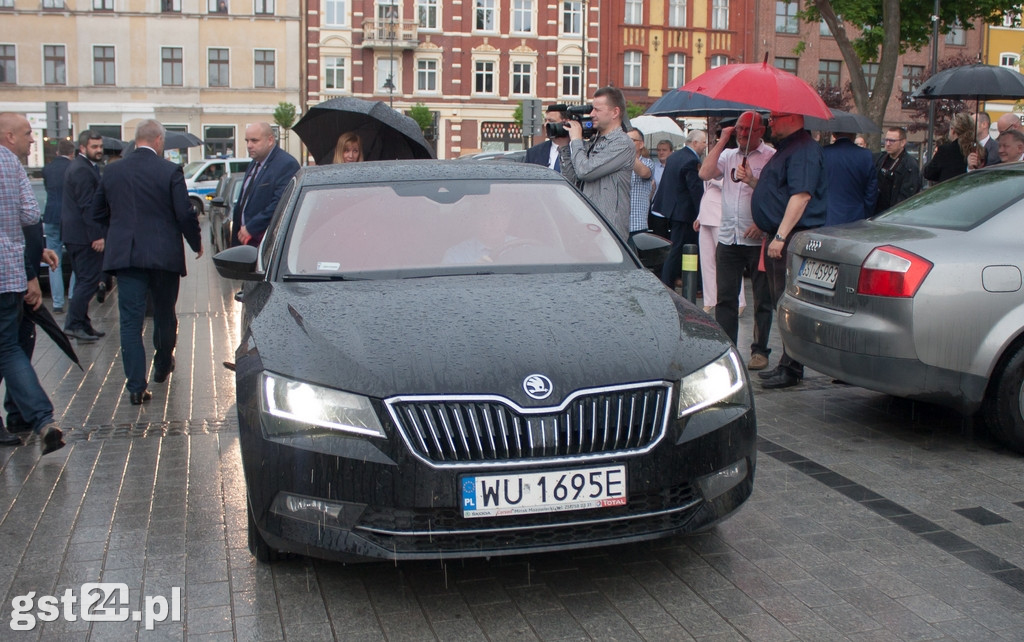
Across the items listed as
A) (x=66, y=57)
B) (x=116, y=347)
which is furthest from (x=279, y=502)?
(x=66, y=57)

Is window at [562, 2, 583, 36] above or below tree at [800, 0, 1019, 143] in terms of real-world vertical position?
above

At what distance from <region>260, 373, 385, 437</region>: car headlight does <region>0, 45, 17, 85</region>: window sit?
61.4m

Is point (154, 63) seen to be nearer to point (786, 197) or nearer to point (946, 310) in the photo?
point (786, 197)

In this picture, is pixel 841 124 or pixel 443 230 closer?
pixel 443 230

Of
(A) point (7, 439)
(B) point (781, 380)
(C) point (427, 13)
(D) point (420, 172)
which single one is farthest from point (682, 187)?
(C) point (427, 13)

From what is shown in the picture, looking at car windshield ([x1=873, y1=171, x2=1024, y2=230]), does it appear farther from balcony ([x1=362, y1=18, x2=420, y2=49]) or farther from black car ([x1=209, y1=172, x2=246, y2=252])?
balcony ([x1=362, y1=18, x2=420, y2=49])

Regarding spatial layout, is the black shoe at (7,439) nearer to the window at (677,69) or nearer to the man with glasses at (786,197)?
the man with glasses at (786,197)

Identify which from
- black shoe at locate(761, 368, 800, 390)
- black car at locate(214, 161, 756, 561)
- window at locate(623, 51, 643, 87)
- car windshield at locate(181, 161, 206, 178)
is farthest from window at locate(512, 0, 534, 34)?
black car at locate(214, 161, 756, 561)

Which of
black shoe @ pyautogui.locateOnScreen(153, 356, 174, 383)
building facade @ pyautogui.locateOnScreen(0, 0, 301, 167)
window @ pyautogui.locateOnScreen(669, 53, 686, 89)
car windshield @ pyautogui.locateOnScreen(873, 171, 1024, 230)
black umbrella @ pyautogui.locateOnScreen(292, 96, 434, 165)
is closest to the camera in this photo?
car windshield @ pyautogui.locateOnScreen(873, 171, 1024, 230)

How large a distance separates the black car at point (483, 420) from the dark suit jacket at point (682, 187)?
7.31 metres

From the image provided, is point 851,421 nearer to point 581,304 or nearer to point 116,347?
→ point 581,304

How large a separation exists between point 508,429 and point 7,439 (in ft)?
13.6

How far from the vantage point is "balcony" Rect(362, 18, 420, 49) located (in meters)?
63.6

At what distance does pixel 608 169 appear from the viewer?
310 inches
